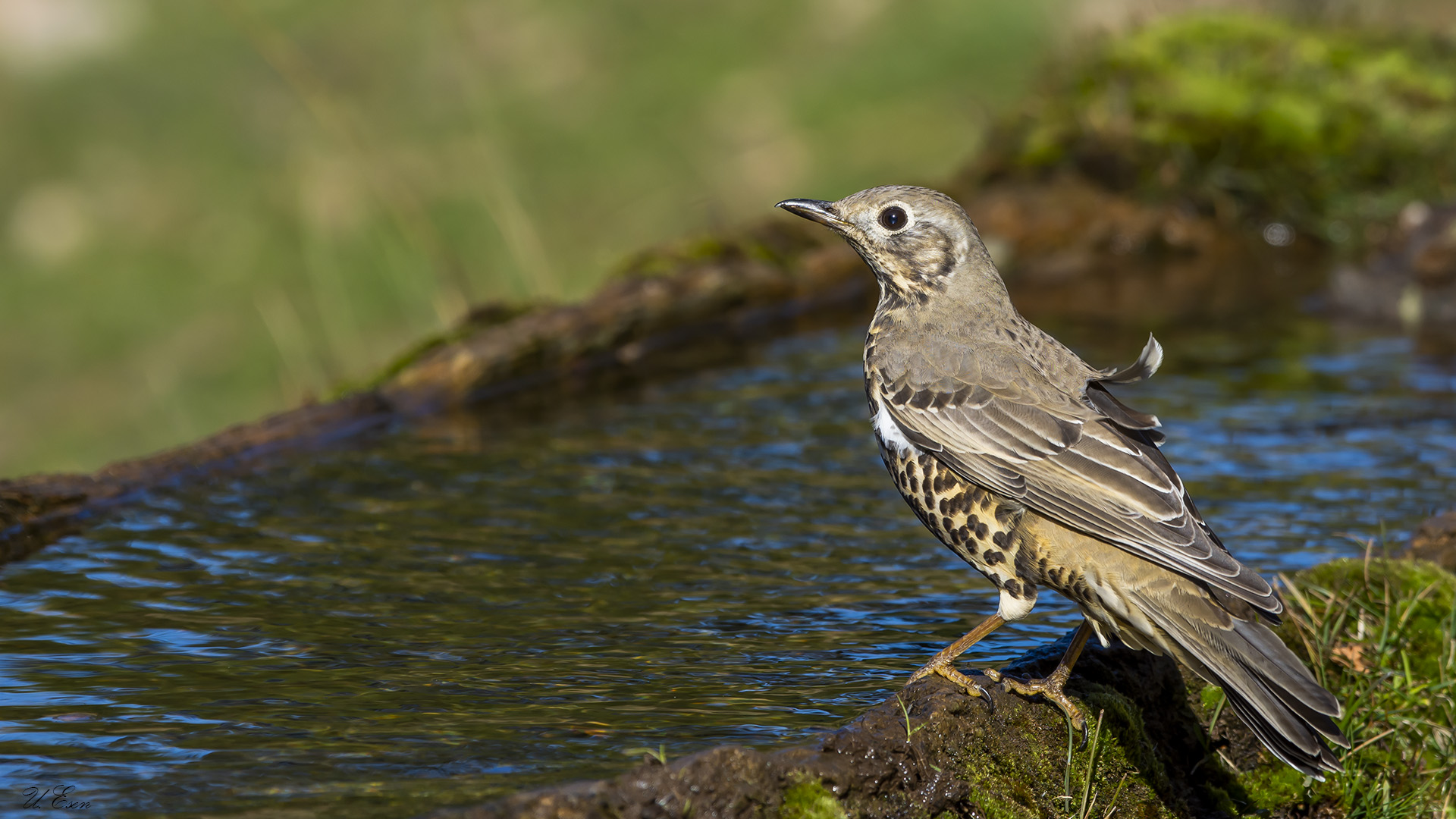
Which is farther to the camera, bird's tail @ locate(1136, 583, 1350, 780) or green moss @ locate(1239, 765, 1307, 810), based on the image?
green moss @ locate(1239, 765, 1307, 810)

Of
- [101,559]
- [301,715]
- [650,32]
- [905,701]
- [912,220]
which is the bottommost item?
[905,701]

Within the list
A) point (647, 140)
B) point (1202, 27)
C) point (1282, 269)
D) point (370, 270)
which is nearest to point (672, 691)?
point (1282, 269)

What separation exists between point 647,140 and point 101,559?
1595 cm

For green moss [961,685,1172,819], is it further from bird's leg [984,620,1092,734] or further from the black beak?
the black beak

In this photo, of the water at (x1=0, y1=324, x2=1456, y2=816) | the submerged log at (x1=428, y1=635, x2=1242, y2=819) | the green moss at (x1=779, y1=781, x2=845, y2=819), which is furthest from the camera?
the water at (x1=0, y1=324, x2=1456, y2=816)

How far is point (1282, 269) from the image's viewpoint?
9766 mm

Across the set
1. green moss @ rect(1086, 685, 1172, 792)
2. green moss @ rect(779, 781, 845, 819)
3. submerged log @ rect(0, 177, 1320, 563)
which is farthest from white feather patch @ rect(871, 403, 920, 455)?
submerged log @ rect(0, 177, 1320, 563)

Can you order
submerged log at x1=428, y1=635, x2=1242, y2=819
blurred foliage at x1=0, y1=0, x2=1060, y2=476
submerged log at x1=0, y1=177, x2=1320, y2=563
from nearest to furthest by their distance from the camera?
submerged log at x1=428, y1=635, x2=1242, y2=819 < submerged log at x1=0, y1=177, x2=1320, y2=563 < blurred foliage at x1=0, y1=0, x2=1060, y2=476

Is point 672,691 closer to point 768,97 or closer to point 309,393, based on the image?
point 309,393

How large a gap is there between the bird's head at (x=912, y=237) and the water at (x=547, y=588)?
0.91 metres

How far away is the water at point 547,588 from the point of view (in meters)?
3.20

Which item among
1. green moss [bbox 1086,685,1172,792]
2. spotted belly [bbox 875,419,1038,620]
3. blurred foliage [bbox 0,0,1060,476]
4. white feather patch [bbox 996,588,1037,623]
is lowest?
green moss [bbox 1086,685,1172,792]

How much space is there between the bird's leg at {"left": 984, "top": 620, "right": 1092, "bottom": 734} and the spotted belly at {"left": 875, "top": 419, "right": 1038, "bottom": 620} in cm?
21

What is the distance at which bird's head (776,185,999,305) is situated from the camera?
4.49m
